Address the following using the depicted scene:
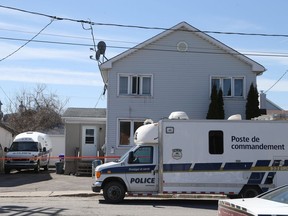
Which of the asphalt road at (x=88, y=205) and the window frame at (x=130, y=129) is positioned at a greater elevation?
the window frame at (x=130, y=129)

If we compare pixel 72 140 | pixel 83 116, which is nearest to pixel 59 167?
pixel 72 140

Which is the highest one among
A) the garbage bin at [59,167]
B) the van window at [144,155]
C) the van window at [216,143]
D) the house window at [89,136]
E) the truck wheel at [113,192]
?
the house window at [89,136]

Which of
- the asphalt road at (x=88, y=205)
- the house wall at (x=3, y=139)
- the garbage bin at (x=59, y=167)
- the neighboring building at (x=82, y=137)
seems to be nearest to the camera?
the asphalt road at (x=88, y=205)

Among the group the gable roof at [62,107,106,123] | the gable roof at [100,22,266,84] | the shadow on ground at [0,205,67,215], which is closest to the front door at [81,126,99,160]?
the gable roof at [62,107,106,123]

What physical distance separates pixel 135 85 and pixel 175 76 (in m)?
2.25

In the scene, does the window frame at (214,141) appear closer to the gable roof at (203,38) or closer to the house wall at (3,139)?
the gable roof at (203,38)

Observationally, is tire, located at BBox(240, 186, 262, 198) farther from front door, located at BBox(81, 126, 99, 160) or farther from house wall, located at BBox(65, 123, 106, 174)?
front door, located at BBox(81, 126, 99, 160)

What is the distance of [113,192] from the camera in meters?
15.9

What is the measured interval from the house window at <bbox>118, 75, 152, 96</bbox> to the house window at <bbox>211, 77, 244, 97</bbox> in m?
3.59

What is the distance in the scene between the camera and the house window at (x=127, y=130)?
25797mm

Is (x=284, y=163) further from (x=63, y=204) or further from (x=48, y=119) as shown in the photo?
(x=48, y=119)

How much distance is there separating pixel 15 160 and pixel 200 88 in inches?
498

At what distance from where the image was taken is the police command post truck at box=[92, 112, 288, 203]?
52.1ft

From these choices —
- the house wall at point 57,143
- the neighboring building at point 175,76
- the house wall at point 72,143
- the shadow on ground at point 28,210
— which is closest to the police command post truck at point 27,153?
the house wall at point 72,143
